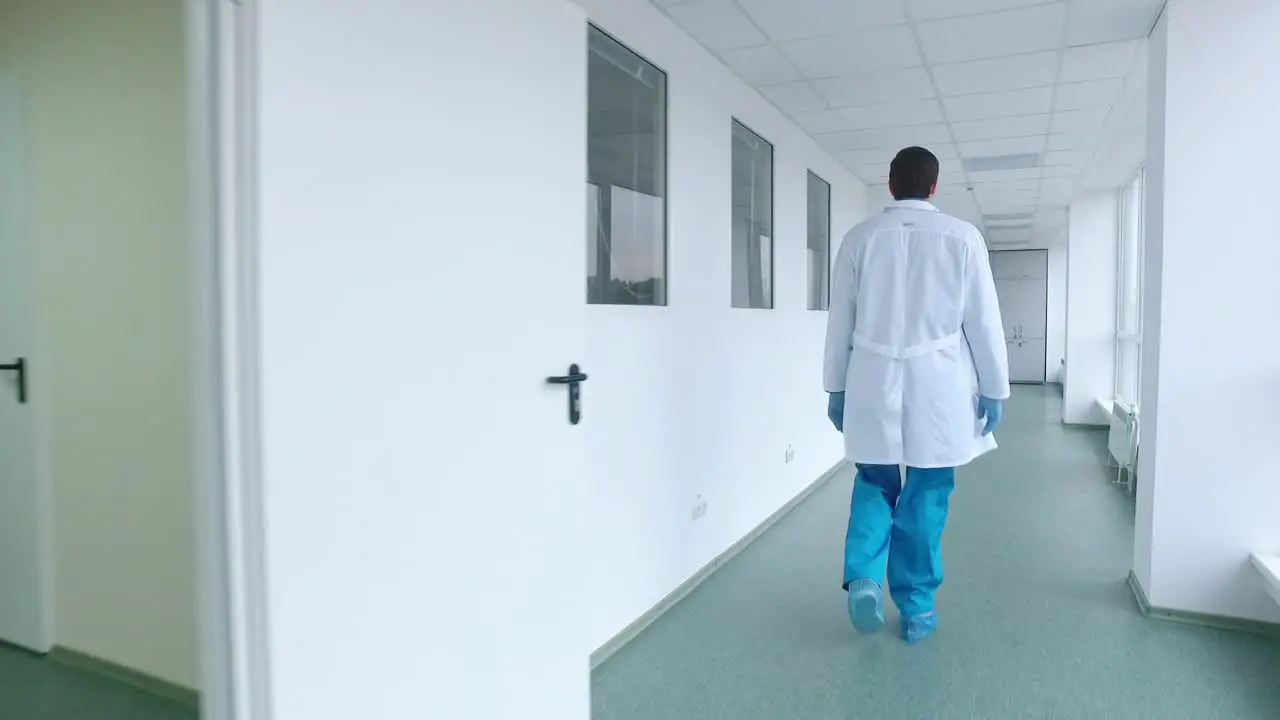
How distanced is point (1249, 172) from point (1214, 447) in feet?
3.08

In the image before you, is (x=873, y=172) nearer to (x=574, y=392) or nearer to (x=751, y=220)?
(x=751, y=220)

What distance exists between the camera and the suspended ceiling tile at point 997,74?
142 inches

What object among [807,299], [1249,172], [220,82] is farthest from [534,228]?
[807,299]

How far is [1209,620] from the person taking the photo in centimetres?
284

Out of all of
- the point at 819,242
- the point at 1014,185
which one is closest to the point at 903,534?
the point at 819,242

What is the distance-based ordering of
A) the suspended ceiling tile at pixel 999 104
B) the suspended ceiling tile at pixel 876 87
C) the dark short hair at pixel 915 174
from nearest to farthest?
the dark short hair at pixel 915 174
the suspended ceiling tile at pixel 876 87
the suspended ceiling tile at pixel 999 104

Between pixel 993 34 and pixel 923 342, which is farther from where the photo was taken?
pixel 993 34

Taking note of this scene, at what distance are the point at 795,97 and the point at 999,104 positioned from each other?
114 cm

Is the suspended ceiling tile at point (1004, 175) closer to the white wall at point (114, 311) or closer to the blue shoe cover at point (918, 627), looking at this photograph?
the blue shoe cover at point (918, 627)

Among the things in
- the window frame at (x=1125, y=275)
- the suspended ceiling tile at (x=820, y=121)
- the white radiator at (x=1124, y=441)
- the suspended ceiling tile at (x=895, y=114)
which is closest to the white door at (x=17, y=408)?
the suspended ceiling tile at (x=820, y=121)

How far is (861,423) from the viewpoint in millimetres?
2797

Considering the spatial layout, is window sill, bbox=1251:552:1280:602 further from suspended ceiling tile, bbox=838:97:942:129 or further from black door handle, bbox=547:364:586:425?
suspended ceiling tile, bbox=838:97:942:129

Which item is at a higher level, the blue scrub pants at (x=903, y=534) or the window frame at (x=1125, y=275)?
the window frame at (x=1125, y=275)

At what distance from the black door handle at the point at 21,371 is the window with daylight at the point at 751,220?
2677mm
